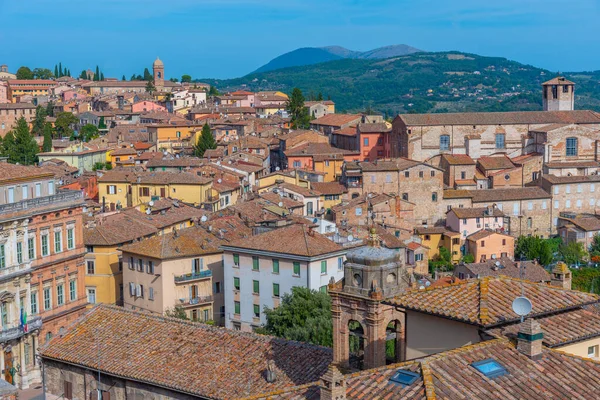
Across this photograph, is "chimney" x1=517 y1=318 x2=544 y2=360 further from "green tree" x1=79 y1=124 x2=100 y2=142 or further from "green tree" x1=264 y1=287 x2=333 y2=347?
"green tree" x1=79 y1=124 x2=100 y2=142

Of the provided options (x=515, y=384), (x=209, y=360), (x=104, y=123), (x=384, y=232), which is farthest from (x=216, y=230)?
(x=104, y=123)

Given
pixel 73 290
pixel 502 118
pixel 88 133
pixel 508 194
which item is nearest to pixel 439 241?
pixel 508 194

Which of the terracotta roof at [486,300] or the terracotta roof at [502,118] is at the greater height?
the terracotta roof at [502,118]

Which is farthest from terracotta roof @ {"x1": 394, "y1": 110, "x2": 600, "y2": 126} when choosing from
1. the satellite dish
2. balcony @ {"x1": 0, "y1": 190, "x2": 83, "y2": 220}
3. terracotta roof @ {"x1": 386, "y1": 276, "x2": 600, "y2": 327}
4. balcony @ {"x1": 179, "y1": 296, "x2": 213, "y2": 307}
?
the satellite dish

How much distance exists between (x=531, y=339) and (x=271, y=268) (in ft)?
90.9

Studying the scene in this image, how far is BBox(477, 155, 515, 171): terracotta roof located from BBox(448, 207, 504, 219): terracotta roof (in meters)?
7.55

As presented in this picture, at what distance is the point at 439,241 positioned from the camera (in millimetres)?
65375

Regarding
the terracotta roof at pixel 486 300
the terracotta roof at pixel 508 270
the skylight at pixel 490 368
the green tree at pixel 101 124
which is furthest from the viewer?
the green tree at pixel 101 124

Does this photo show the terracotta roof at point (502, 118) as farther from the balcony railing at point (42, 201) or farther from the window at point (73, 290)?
the window at point (73, 290)

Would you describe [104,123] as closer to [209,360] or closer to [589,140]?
[589,140]

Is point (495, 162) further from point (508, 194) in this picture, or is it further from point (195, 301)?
point (195, 301)

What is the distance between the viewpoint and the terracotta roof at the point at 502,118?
78.9 meters

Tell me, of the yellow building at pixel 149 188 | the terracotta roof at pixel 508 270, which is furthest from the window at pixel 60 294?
the terracotta roof at pixel 508 270

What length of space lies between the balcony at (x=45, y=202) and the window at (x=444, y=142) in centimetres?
4362
